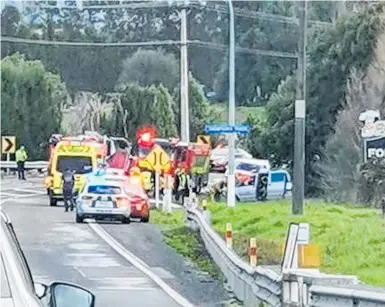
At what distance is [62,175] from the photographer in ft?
116

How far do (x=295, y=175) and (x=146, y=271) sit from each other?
965cm

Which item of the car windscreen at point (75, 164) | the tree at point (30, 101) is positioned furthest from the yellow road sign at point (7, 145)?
the tree at point (30, 101)

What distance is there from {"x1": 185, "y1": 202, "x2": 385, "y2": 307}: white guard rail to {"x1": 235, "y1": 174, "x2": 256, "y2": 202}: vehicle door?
75.7 ft

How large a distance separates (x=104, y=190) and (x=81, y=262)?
736 cm

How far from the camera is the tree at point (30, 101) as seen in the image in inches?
1747

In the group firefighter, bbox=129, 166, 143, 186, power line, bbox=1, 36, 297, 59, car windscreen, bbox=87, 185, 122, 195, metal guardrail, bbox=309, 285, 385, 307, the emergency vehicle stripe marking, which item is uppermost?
power line, bbox=1, 36, 297, 59

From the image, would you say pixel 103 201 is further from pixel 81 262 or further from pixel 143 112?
pixel 143 112

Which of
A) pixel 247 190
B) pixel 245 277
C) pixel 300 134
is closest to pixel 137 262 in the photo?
pixel 245 277

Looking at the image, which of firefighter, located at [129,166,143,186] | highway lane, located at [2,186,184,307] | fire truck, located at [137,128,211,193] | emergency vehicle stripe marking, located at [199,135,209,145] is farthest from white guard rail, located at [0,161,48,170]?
highway lane, located at [2,186,184,307]

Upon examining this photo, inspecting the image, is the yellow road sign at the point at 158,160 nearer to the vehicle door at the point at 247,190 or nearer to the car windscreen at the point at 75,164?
the car windscreen at the point at 75,164

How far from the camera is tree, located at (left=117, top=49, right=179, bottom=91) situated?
173ft

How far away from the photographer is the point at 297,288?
11.9 m

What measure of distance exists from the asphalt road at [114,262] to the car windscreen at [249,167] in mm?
10420

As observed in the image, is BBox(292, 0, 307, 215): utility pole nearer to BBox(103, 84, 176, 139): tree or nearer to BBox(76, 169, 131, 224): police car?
BBox(76, 169, 131, 224): police car
